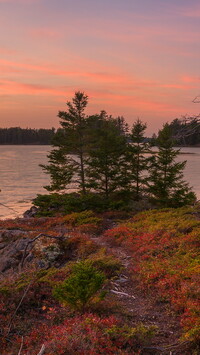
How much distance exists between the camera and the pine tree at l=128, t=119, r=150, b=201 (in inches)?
1156

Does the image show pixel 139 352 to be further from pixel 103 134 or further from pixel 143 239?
pixel 103 134

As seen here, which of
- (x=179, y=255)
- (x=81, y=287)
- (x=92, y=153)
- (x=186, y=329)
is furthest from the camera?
(x=92, y=153)

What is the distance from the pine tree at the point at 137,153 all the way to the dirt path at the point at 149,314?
19.2 m

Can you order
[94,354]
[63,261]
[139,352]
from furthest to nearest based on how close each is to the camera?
1. [63,261]
2. [139,352]
3. [94,354]

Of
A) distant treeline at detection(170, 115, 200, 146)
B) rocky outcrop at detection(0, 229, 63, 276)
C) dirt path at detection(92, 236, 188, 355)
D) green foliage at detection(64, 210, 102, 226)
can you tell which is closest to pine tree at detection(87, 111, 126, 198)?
green foliage at detection(64, 210, 102, 226)

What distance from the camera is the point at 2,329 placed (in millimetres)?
6141

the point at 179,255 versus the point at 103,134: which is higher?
the point at 103,134

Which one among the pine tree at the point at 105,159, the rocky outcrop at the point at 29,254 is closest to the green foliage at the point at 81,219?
the pine tree at the point at 105,159

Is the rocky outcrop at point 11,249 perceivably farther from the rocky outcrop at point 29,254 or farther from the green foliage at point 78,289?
the green foliage at point 78,289

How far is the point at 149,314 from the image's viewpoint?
24.0ft

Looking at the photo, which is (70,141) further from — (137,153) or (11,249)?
(11,249)

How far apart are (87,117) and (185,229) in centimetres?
1948

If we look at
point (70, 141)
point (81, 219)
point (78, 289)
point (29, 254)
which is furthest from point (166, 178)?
point (78, 289)

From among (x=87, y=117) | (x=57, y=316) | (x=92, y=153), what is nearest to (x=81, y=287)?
(x=57, y=316)
